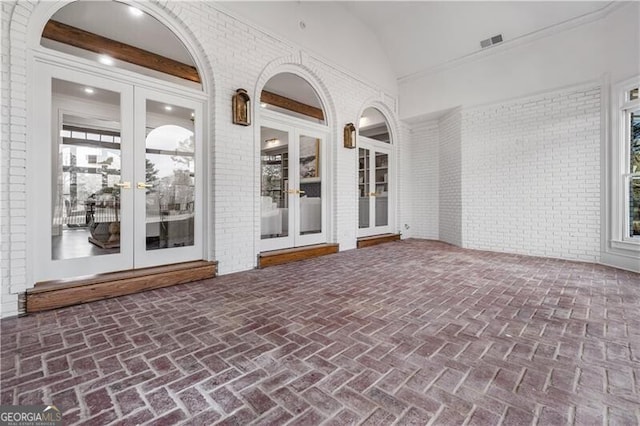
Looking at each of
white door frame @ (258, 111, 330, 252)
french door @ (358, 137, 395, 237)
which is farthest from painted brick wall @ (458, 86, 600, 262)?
white door frame @ (258, 111, 330, 252)

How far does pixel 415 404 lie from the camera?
54.6 inches

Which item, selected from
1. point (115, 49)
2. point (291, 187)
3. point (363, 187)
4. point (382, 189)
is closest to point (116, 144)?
point (115, 49)

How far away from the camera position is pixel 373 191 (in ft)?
22.2

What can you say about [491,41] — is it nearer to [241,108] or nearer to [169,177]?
[241,108]

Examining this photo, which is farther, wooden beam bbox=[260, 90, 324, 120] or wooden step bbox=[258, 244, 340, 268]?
wooden beam bbox=[260, 90, 324, 120]

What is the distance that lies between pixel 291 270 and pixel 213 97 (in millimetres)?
2538

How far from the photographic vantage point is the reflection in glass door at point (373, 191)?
253 inches

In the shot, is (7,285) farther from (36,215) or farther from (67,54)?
(67,54)

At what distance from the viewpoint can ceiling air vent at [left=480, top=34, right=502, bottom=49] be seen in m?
5.46

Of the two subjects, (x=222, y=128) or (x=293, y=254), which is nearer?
(x=222, y=128)

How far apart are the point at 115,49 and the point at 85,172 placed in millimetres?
1472

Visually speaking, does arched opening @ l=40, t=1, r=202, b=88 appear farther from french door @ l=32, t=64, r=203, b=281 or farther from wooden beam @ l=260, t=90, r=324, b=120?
wooden beam @ l=260, t=90, r=324, b=120

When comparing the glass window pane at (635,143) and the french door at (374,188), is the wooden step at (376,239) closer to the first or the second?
the french door at (374,188)

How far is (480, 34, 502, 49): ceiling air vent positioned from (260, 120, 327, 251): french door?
11.6 ft
